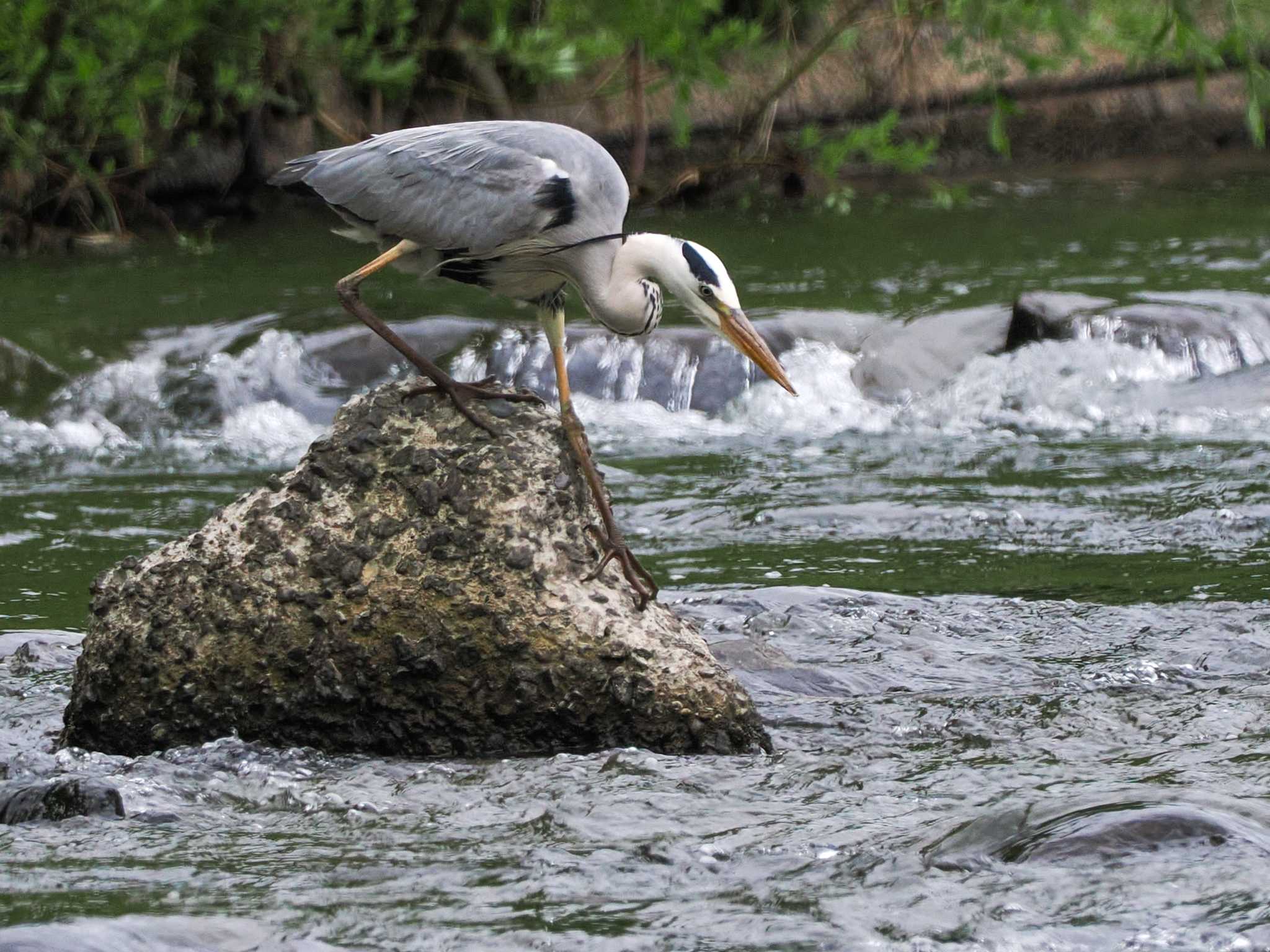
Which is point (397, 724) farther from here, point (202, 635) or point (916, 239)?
point (916, 239)

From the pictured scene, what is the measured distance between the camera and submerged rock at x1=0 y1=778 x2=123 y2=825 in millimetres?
3836

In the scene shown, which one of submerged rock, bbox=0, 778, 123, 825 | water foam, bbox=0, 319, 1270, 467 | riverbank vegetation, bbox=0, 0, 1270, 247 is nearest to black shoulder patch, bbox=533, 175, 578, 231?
submerged rock, bbox=0, 778, 123, 825

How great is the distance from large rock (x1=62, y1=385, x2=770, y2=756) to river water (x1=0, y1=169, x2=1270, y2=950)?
0.31ft

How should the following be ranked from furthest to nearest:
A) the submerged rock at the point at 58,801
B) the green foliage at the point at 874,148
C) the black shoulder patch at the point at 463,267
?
the green foliage at the point at 874,148, the black shoulder patch at the point at 463,267, the submerged rock at the point at 58,801

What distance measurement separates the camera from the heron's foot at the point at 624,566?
427cm

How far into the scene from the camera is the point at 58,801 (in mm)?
3861

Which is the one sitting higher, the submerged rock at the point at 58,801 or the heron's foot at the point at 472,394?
the heron's foot at the point at 472,394

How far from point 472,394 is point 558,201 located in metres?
0.54

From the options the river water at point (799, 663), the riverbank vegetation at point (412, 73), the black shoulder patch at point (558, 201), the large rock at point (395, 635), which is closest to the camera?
the river water at point (799, 663)

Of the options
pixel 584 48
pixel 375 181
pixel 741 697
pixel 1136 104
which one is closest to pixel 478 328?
pixel 584 48

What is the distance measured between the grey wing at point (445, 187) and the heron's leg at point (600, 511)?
348 mm

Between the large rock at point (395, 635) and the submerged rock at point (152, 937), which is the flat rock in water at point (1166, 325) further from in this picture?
the submerged rock at point (152, 937)

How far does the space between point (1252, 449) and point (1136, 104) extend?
9.86 meters

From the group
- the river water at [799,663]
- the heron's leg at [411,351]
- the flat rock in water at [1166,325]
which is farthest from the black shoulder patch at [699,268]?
the flat rock in water at [1166,325]
